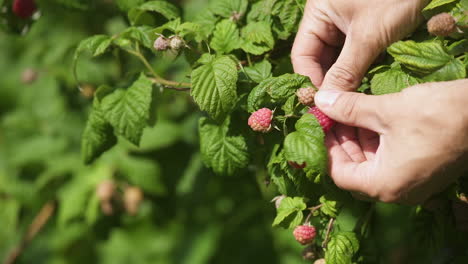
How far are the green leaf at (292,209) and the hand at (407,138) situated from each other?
17cm

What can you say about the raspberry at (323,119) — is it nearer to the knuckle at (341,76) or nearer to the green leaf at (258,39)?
the knuckle at (341,76)

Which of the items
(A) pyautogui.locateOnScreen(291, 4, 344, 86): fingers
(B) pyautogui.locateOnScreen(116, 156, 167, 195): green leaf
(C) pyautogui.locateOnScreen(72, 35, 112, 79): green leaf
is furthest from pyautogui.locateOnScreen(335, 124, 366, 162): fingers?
(B) pyautogui.locateOnScreen(116, 156, 167, 195): green leaf

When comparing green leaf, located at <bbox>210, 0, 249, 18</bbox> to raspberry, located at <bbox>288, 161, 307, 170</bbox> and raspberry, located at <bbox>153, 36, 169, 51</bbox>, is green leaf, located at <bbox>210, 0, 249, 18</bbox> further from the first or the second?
raspberry, located at <bbox>288, 161, 307, 170</bbox>

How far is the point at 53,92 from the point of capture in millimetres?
2684

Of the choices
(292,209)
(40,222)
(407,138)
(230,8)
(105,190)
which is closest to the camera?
(407,138)

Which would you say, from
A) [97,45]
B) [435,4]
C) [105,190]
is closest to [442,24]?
[435,4]

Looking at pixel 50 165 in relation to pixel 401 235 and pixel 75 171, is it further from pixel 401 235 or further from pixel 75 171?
pixel 401 235

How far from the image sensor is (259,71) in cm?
134

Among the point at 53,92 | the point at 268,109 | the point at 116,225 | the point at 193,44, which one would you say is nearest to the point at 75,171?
the point at 116,225

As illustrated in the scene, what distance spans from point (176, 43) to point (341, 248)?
0.70m

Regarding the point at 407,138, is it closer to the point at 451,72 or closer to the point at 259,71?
the point at 451,72

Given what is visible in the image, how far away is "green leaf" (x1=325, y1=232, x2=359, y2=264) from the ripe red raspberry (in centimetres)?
156

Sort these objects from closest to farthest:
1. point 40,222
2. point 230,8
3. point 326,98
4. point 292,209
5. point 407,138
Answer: point 407,138, point 326,98, point 292,209, point 230,8, point 40,222

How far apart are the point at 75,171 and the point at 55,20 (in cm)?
112
